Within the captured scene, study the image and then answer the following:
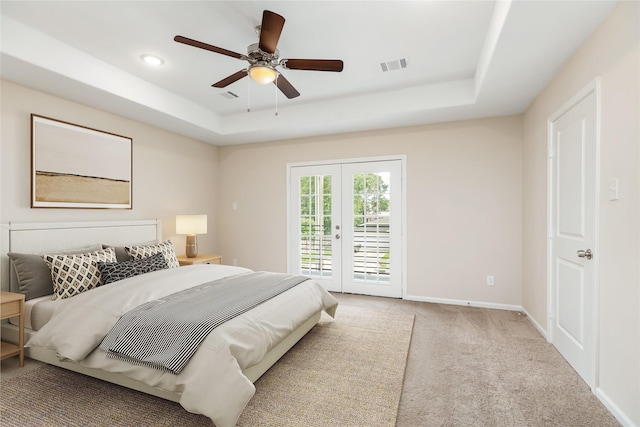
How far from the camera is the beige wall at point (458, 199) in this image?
155 inches

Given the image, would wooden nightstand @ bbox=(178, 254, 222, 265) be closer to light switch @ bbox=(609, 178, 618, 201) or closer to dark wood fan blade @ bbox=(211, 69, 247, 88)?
dark wood fan blade @ bbox=(211, 69, 247, 88)

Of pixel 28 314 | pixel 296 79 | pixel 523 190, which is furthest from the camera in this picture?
pixel 523 190

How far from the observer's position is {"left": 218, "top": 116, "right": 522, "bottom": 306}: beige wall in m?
3.94

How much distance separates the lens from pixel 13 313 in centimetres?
243

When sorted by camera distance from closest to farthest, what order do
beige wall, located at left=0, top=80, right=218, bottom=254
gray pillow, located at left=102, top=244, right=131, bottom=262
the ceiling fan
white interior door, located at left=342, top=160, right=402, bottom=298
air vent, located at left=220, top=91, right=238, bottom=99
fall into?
the ceiling fan < beige wall, located at left=0, top=80, right=218, bottom=254 < gray pillow, located at left=102, top=244, right=131, bottom=262 < air vent, located at left=220, top=91, right=238, bottom=99 < white interior door, located at left=342, top=160, right=402, bottom=298

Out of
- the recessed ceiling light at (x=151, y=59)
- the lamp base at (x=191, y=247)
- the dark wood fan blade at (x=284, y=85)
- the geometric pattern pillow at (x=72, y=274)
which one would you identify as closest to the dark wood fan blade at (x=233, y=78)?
the dark wood fan blade at (x=284, y=85)

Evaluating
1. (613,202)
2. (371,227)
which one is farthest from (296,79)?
(613,202)

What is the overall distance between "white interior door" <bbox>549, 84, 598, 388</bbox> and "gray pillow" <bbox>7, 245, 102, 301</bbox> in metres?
4.26

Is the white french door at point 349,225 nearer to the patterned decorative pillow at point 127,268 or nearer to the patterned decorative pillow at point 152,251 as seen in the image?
the patterned decorative pillow at point 152,251

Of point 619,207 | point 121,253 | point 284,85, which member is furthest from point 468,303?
point 121,253

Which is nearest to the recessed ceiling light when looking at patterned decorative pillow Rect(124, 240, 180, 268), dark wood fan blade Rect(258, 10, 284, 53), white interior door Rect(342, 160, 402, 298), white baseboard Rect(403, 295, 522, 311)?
dark wood fan blade Rect(258, 10, 284, 53)

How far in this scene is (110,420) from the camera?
182 cm

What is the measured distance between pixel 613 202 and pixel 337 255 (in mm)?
3373

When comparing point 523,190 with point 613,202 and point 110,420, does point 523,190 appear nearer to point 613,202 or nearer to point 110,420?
point 613,202
